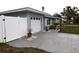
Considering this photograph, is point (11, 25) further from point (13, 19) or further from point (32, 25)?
point (32, 25)

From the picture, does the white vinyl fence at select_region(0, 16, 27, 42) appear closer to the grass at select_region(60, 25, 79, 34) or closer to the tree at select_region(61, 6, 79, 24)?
the grass at select_region(60, 25, 79, 34)

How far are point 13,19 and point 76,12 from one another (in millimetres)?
20312

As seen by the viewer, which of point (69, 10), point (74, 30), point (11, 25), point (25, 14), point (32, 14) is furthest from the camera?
point (69, 10)

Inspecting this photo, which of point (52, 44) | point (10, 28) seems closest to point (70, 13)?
point (52, 44)

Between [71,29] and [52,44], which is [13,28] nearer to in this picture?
[52,44]

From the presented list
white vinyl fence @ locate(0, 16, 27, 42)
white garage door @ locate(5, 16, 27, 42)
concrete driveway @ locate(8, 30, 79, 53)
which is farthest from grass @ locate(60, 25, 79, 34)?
white vinyl fence @ locate(0, 16, 27, 42)

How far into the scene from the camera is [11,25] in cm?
1057

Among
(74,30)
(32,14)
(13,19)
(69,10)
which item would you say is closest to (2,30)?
(13,19)

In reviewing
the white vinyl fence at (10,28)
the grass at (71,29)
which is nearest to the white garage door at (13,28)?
the white vinyl fence at (10,28)

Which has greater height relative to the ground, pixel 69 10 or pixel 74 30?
pixel 69 10

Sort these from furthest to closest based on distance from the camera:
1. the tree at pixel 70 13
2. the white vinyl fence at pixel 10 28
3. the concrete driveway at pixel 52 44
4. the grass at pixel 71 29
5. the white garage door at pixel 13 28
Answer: the tree at pixel 70 13, the grass at pixel 71 29, the white garage door at pixel 13 28, the white vinyl fence at pixel 10 28, the concrete driveway at pixel 52 44

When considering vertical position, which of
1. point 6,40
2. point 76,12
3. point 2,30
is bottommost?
point 6,40

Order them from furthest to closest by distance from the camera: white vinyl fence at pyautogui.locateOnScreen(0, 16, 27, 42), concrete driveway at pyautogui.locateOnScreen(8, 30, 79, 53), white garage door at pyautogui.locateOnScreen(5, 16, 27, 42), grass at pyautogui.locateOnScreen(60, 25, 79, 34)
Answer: grass at pyautogui.locateOnScreen(60, 25, 79, 34) < white garage door at pyautogui.locateOnScreen(5, 16, 27, 42) < white vinyl fence at pyautogui.locateOnScreen(0, 16, 27, 42) < concrete driveway at pyautogui.locateOnScreen(8, 30, 79, 53)

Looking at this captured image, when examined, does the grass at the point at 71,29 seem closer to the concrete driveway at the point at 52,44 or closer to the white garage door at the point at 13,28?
the concrete driveway at the point at 52,44
